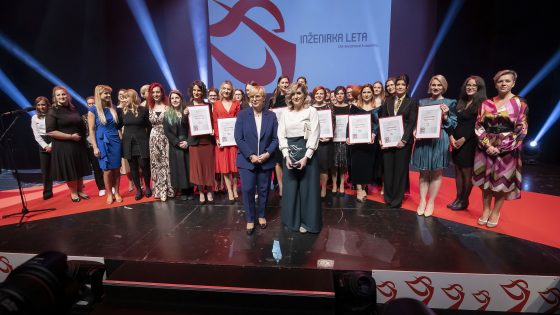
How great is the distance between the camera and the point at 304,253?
2.82 metres

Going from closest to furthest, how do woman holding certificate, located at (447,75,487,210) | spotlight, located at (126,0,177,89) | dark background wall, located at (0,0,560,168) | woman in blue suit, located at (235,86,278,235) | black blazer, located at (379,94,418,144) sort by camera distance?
woman in blue suit, located at (235,86,278,235), woman holding certificate, located at (447,75,487,210), black blazer, located at (379,94,418,144), dark background wall, located at (0,0,560,168), spotlight, located at (126,0,177,89)

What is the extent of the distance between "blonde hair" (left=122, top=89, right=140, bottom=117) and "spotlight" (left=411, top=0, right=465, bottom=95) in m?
6.28

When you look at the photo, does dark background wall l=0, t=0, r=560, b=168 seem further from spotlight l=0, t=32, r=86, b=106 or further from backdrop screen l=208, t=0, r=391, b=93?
backdrop screen l=208, t=0, r=391, b=93

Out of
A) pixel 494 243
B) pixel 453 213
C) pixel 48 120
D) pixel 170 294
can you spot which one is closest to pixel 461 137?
pixel 453 213

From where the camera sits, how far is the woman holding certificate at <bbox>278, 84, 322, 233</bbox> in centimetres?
305

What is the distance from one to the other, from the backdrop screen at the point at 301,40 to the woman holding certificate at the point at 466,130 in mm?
3517

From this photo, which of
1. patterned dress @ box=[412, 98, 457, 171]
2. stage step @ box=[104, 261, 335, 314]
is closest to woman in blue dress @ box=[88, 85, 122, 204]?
stage step @ box=[104, 261, 335, 314]

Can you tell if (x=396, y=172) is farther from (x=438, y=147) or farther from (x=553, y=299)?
(x=553, y=299)

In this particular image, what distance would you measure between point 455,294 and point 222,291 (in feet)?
6.22

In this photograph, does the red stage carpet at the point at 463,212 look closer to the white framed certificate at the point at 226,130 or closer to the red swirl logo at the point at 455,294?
the red swirl logo at the point at 455,294

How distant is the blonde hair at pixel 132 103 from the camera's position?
13.9ft

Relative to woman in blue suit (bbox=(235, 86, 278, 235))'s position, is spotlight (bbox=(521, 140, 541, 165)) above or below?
below

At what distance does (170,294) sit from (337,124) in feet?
10.5

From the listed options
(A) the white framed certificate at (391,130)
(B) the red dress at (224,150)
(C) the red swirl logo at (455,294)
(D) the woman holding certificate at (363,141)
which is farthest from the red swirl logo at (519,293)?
(B) the red dress at (224,150)
